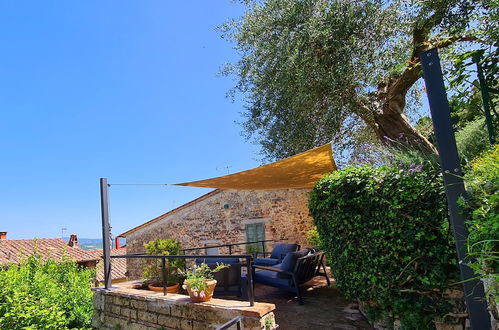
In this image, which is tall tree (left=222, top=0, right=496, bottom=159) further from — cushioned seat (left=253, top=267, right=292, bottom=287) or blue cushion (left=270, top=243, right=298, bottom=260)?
cushioned seat (left=253, top=267, right=292, bottom=287)

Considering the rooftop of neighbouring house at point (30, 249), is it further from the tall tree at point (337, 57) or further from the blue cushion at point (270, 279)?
the tall tree at point (337, 57)

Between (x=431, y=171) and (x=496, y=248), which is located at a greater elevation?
(x=431, y=171)

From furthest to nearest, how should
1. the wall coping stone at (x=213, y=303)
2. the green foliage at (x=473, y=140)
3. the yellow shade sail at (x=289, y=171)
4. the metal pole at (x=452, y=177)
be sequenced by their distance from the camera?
the yellow shade sail at (x=289, y=171) < the green foliage at (x=473, y=140) < the wall coping stone at (x=213, y=303) < the metal pole at (x=452, y=177)

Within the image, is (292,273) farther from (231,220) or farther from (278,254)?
(231,220)

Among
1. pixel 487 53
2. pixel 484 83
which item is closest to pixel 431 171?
pixel 484 83

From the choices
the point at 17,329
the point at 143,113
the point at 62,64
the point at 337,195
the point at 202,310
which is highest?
the point at 62,64

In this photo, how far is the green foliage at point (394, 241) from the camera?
2697 millimetres

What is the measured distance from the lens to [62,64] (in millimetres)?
10492

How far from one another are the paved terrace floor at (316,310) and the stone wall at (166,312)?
72cm

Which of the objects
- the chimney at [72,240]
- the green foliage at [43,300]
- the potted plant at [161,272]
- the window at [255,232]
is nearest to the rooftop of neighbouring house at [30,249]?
the chimney at [72,240]

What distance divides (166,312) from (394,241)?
2977mm

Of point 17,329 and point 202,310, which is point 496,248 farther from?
point 17,329

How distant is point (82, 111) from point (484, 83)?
541 inches

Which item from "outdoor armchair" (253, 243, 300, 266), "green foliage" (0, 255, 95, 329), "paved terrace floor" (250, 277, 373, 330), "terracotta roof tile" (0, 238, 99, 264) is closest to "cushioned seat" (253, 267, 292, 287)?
"paved terrace floor" (250, 277, 373, 330)
